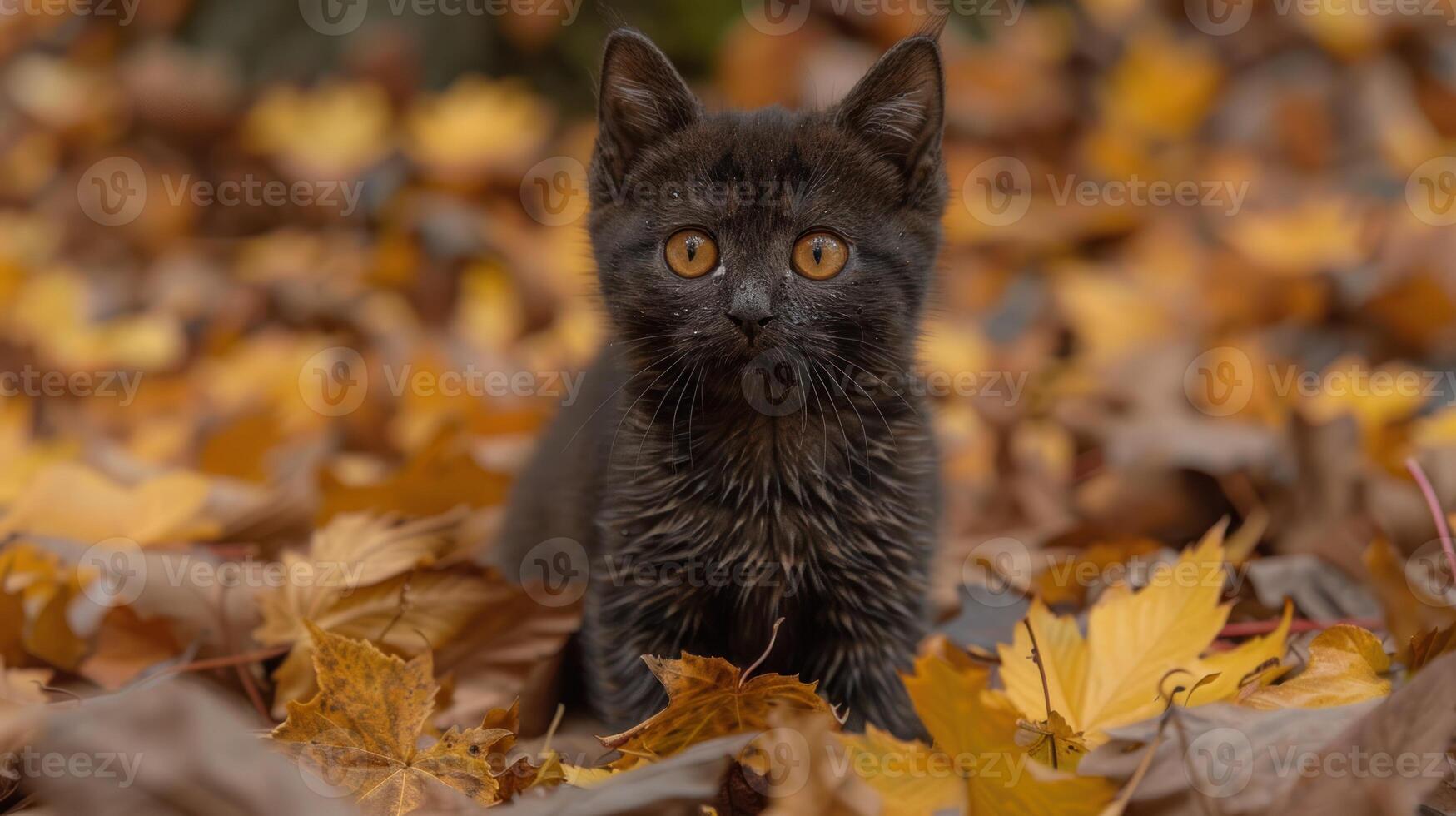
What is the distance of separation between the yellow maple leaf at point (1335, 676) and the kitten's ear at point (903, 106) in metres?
0.74

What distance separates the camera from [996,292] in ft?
10.4

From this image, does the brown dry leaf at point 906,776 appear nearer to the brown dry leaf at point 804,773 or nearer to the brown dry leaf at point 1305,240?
the brown dry leaf at point 804,773

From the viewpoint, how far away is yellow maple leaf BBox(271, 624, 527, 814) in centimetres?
110

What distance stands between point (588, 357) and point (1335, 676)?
63.3 inches

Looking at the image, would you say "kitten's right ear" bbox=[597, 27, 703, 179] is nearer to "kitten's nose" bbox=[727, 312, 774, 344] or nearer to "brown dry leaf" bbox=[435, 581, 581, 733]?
"kitten's nose" bbox=[727, 312, 774, 344]

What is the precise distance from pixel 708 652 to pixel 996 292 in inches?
80.1

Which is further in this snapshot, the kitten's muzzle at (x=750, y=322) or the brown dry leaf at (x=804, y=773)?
the kitten's muzzle at (x=750, y=322)

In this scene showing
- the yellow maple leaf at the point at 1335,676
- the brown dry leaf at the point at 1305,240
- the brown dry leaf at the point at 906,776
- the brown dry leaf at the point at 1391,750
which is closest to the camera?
the brown dry leaf at the point at 1391,750

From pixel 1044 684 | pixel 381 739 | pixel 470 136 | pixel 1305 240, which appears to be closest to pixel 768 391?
pixel 1044 684

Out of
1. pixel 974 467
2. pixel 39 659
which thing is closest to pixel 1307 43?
pixel 974 467

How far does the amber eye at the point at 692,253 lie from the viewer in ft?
4.40

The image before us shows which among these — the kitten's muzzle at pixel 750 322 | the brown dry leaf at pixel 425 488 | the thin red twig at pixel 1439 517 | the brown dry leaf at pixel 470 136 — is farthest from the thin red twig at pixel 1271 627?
the brown dry leaf at pixel 470 136

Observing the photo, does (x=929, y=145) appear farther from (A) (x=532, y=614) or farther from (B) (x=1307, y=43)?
(B) (x=1307, y=43)

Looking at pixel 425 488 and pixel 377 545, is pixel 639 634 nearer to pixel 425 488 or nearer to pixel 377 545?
pixel 377 545
